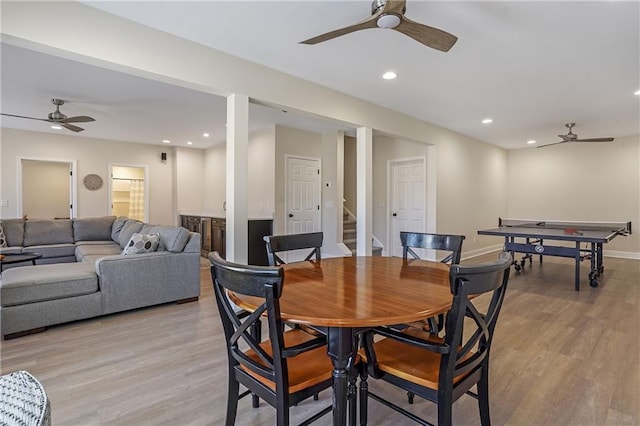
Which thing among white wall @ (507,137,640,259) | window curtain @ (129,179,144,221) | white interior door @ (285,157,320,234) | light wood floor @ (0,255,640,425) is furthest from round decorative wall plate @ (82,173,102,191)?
white wall @ (507,137,640,259)

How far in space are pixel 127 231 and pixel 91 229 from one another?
1209mm

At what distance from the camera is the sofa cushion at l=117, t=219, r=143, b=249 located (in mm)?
5242

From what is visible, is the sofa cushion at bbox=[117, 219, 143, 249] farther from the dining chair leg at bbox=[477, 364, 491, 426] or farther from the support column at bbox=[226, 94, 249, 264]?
the dining chair leg at bbox=[477, 364, 491, 426]

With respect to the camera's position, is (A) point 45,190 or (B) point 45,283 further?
(A) point 45,190

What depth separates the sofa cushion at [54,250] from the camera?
5.23 metres

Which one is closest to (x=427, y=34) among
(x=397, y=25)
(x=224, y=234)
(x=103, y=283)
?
(x=397, y=25)

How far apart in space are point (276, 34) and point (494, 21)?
70.3 inches

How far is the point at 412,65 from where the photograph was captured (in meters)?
3.47

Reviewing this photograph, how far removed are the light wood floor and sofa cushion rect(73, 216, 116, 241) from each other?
11.2ft

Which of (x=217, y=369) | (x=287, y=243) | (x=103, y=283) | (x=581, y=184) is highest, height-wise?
(x=581, y=184)

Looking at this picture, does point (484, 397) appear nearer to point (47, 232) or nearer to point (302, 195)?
point (302, 195)

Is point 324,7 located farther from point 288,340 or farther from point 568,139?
point 568,139

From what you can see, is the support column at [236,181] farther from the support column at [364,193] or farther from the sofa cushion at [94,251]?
the sofa cushion at [94,251]

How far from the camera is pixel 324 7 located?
244 cm
